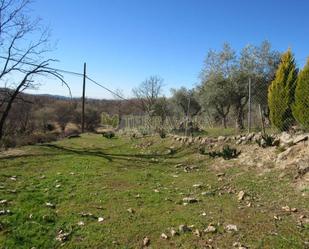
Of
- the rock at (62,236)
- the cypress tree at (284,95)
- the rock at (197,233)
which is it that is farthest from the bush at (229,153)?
the rock at (62,236)

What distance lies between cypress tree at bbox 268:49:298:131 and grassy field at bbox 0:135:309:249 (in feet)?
8.94

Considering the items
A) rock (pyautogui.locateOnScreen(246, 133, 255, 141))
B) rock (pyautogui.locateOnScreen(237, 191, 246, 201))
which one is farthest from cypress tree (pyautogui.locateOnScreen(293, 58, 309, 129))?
rock (pyautogui.locateOnScreen(237, 191, 246, 201))

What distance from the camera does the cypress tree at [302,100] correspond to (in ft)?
30.9

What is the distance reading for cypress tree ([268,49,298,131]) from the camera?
10.8 metres

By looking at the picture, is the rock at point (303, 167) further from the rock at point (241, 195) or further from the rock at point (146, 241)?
the rock at point (146, 241)

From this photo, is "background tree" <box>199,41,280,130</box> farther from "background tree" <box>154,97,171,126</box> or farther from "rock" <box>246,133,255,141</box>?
"background tree" <box>154,97,171,126</box>

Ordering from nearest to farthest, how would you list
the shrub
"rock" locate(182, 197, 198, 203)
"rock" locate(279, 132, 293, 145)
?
"rock" locate(182, 197, 198, 203), "rock" locate(279, 132, 293, 145), the shrub

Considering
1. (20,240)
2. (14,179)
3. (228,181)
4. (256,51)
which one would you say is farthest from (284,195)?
(256,51)

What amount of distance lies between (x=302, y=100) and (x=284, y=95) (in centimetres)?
143

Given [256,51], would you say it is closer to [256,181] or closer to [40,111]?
[256,181]

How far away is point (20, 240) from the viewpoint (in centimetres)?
496

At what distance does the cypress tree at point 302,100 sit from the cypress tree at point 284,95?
84 cm

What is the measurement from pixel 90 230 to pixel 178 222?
142cm

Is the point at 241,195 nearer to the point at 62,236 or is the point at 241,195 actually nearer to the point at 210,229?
the point at 210,229
